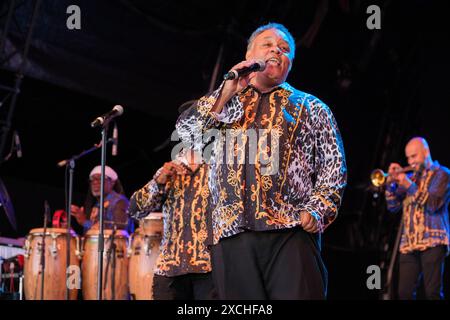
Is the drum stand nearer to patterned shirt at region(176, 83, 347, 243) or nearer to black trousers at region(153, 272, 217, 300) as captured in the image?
black trousers at region(153, 272, 217, 300)

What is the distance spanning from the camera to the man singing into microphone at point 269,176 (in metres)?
2.83

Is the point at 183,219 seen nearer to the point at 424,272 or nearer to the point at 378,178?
the point at 424,272

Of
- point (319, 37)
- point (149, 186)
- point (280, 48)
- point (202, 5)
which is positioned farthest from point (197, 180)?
point (319, 37)

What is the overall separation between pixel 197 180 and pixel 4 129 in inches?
148

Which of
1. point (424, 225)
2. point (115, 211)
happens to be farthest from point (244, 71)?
point (115, 211)

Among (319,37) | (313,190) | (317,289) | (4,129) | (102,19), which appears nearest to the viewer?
(317,289)

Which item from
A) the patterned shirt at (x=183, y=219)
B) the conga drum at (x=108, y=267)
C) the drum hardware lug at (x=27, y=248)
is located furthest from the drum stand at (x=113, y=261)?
the patterned shirt at (x=183, y=219)

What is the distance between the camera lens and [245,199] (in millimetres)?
2904

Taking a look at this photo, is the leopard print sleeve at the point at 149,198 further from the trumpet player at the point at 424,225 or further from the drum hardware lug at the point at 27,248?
the trumpet player at the point at 424,225

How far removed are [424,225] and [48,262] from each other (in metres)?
4.41

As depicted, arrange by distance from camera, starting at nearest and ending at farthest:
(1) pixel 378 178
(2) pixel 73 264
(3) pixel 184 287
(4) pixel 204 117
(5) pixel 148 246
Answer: (4) pixel 204 117 → (3) pixel 184 287 → (5) pixel 148 246 → (2) pixel 73 264 → (1) pixel 378 178

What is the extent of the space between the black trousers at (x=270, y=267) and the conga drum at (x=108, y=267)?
17.9ft

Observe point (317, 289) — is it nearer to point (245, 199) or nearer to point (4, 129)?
point (245, 199)

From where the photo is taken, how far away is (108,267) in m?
8.26
